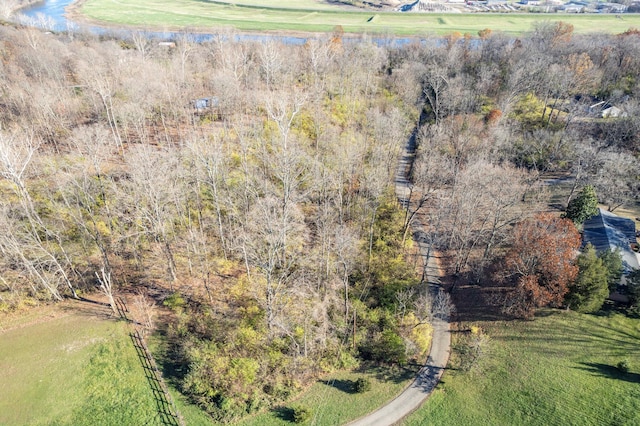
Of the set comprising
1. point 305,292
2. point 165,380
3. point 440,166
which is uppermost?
point 440,166

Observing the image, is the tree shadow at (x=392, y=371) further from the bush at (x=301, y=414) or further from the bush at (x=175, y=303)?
the bush at (x=175, y=303)

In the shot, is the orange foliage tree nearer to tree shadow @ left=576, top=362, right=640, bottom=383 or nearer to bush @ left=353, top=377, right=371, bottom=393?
tree shadow @ left=576, top=362, right=640, bottom=383

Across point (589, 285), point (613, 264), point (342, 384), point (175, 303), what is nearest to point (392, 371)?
point (342, 384)

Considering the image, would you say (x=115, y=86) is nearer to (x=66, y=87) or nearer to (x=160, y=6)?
(x=66, y=87)

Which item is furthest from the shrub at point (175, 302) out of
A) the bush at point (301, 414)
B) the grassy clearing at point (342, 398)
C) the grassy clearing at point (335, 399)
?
the bush at point (301, 414)

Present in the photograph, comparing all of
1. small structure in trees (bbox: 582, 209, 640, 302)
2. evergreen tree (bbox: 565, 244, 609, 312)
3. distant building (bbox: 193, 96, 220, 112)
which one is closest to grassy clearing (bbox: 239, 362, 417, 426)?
evergreen tree (bbox: 565, 244, 609, 312)

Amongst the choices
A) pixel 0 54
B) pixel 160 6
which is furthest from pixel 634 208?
pixel 160 6

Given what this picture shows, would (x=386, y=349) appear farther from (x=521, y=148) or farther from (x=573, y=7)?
(x=573, y=7)
